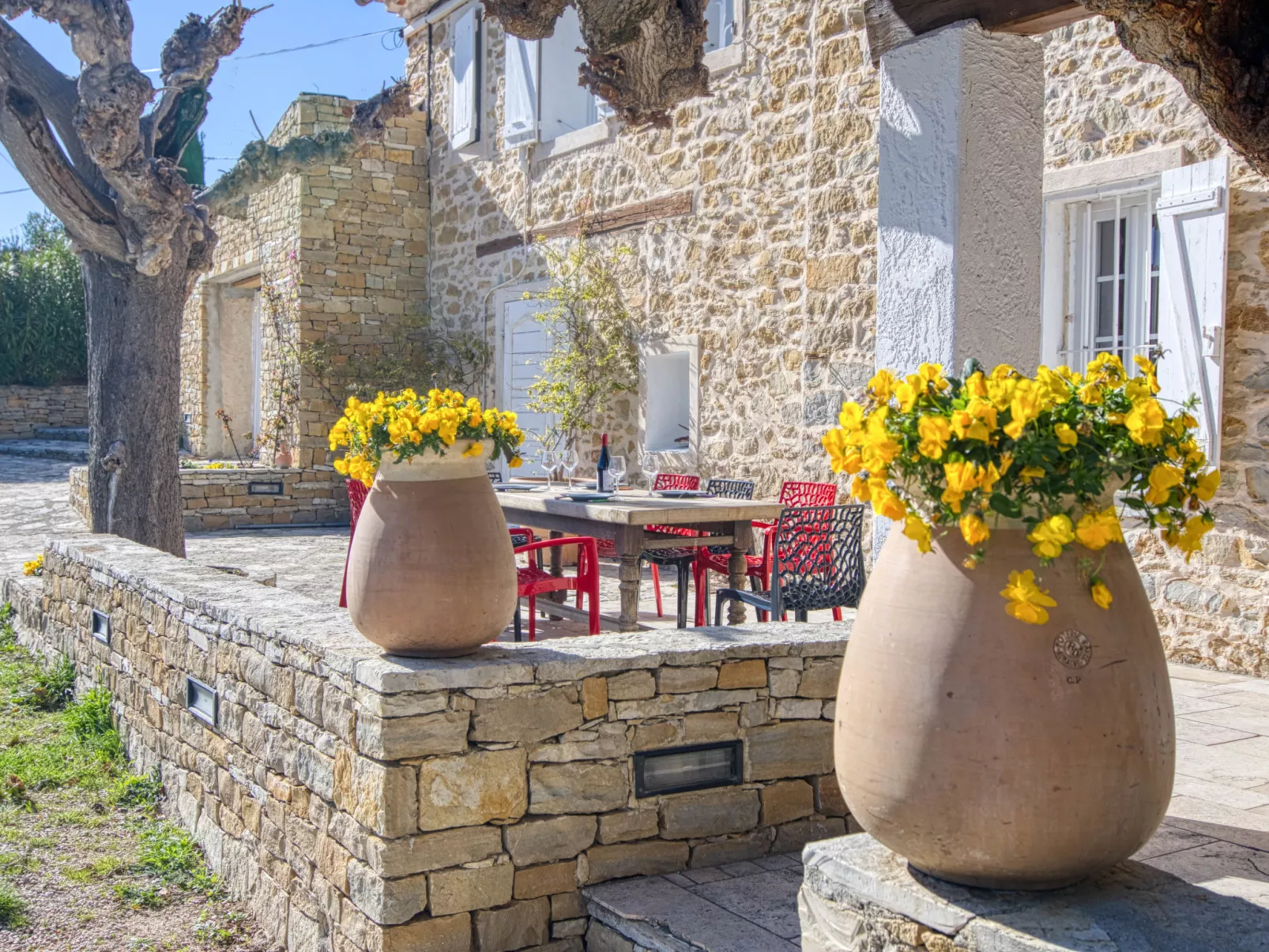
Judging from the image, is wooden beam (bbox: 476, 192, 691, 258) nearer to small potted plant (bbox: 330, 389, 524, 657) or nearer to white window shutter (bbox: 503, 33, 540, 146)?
white window shutter (bbox: 503, 33, 540, 146)

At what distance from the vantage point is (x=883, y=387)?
6.37ft

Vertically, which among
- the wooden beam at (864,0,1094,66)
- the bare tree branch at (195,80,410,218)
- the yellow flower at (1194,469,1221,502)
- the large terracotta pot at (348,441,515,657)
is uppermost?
the bare tree branch at (195,80,410,218)

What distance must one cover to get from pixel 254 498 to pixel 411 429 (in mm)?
8876

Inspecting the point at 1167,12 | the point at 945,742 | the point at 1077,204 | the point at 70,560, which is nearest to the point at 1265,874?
the point at 945,742

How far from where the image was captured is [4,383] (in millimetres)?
20984

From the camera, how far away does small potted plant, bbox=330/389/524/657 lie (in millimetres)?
3020

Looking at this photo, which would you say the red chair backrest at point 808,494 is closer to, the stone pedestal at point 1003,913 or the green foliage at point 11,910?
the green foliage at point 11,910

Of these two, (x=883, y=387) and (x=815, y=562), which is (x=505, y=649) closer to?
(x=883, y=387)

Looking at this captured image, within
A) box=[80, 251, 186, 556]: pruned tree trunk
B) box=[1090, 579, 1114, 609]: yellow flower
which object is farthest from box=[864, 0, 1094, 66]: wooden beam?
box=[80, 251, 186, 556]: pruned tree trunk

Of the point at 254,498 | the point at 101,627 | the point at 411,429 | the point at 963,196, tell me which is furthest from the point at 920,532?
the point at 254,498

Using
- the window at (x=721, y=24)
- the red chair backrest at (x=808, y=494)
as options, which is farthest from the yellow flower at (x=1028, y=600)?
the window at (x=721, y=24)

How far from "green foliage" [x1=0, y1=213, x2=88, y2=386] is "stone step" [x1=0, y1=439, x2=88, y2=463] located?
152 cm

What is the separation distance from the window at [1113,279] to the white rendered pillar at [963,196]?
10.0 ft

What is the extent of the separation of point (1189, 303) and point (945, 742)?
13.4ft
